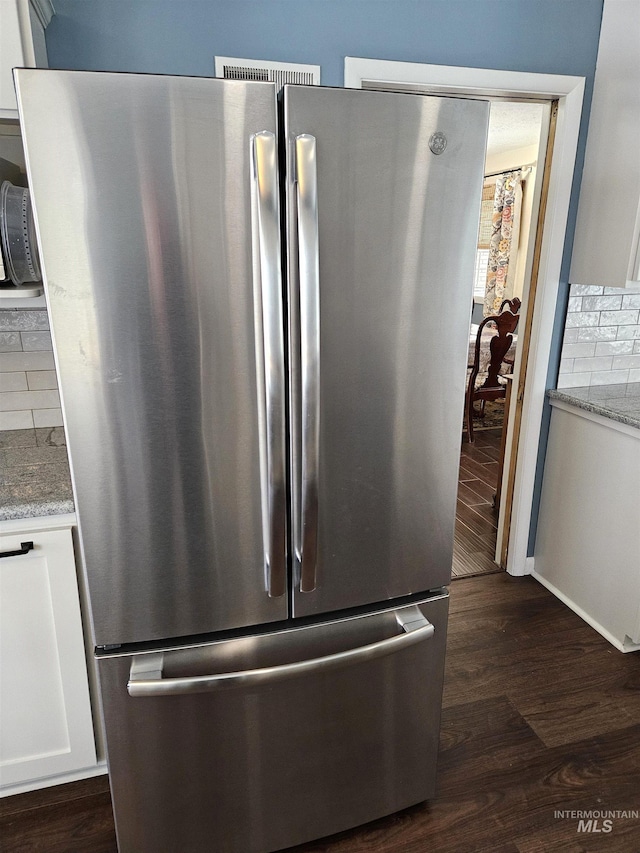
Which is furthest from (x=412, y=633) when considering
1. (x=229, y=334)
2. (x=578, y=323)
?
(x=578, y=323)

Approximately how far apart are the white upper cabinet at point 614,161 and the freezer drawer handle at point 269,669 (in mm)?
1629

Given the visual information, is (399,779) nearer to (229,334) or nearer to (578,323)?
(229,334)

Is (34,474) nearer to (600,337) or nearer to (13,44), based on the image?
(13,44)

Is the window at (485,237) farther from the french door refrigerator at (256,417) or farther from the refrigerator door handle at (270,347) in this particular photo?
the refrigerator door handle at (270,347)

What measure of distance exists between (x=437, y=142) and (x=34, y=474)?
1.36 metres

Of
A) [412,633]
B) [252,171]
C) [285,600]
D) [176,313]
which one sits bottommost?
[412,633]

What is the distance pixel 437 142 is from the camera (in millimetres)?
1239

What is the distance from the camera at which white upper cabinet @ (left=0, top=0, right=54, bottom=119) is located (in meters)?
1.40

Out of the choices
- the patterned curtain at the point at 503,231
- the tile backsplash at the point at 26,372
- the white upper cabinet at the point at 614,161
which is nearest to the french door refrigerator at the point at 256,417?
the tile backsplash at the point at 26,372

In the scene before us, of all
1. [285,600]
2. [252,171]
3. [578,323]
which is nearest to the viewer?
[252,171]

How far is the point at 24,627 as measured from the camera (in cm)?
159

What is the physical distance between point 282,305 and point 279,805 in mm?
1265

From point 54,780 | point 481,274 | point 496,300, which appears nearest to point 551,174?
point 54,780

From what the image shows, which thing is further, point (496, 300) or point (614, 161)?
point (496, 300)
